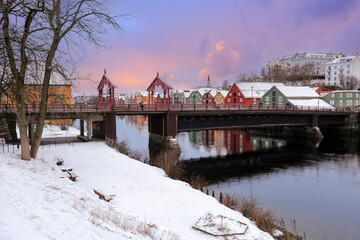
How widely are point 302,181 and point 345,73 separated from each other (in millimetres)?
103659

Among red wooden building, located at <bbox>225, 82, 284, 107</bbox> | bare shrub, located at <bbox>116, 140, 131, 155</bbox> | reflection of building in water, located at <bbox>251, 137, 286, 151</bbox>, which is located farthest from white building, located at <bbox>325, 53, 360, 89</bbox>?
bare shrub, located at <bbox>116, 140, 131, 155</bbox>

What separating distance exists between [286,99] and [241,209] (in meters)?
61.4

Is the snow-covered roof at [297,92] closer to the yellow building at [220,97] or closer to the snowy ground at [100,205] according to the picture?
the yellow building at [220,97]

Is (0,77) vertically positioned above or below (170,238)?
above

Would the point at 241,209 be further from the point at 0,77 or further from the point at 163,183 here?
the point at 0,77

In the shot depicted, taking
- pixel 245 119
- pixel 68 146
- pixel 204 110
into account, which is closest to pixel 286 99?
pixel 245 119

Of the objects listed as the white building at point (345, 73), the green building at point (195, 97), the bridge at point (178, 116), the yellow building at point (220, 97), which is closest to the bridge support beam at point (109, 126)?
the bridge at point (178, 116)

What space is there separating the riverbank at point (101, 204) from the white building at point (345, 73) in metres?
109

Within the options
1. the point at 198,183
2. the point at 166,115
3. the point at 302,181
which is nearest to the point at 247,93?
the point at 166,115

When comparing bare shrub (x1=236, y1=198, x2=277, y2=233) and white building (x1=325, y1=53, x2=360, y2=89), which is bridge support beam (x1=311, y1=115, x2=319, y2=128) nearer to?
bare shrub (x1=236, y1=198, x2=277, y2=233)

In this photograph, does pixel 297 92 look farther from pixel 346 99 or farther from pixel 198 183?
pixel 198 183

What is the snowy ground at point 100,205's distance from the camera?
7.06m

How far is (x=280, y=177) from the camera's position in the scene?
28547 millimetres

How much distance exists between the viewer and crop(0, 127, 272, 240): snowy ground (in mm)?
7059
